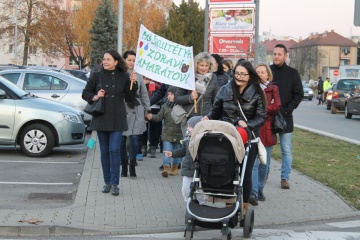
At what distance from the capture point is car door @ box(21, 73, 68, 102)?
717 inches

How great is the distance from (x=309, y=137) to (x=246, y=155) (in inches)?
516

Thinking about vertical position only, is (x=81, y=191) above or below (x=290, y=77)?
below

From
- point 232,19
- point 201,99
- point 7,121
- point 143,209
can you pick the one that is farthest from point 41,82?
point 143,209

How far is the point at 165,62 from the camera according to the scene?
31.9 feet

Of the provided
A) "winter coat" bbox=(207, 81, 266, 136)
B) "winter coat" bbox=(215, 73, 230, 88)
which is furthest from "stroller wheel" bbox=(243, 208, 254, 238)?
"winter coat" bbox=(215, 73, 230, 88)

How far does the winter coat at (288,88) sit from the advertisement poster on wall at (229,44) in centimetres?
1267

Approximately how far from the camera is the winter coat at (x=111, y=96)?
9.27 metres

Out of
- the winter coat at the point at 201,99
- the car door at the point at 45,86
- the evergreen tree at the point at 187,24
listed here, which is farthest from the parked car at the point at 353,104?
the evergreen tree at the point at 187,24

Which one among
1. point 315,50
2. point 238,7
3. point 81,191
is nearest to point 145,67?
point 81,191

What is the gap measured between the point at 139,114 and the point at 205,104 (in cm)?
142

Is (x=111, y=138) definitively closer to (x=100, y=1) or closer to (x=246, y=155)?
(x=246, y=155)

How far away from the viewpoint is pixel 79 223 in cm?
777

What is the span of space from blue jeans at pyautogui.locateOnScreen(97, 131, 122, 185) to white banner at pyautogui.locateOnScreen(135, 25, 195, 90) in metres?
0.95

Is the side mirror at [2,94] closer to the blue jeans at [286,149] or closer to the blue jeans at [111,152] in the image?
the blue jeans at [111,152]
